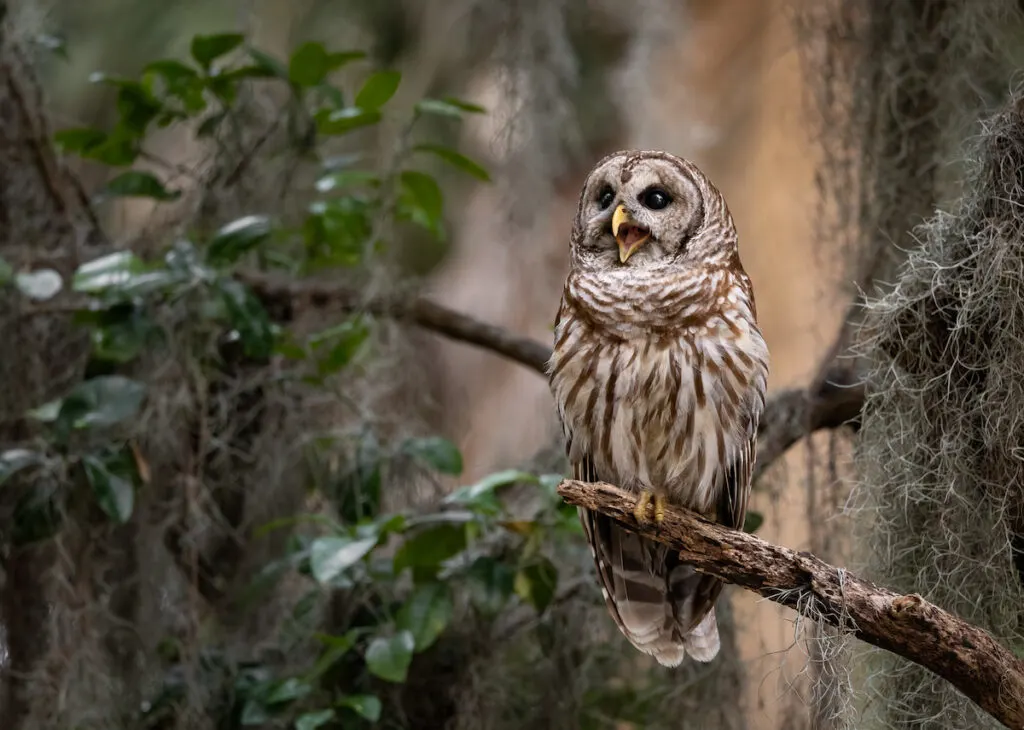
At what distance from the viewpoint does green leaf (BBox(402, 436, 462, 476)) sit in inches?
108

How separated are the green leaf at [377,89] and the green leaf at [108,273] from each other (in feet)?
2.12

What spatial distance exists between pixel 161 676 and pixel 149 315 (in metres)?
0.85

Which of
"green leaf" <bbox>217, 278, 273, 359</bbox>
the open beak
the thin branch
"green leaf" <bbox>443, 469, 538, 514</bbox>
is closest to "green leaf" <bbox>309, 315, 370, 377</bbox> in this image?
"green leaf" <bbox>217, 278, 273, 359</bbox>

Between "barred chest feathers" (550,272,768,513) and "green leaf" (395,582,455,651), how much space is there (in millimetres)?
549

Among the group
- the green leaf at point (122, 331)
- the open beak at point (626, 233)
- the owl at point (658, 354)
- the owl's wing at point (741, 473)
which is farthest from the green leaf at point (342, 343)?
the owl's wing at point (741, 473)

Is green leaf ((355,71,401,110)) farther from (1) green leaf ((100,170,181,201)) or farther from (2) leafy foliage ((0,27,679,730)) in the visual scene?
(1) green leaf ((100,170,181,201))

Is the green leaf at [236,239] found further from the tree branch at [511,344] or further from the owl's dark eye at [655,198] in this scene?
the owl's dark eye at [655,198]

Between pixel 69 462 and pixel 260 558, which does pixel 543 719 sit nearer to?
pixel 260 558

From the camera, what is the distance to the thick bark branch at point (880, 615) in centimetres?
170

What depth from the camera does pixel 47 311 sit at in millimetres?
2875

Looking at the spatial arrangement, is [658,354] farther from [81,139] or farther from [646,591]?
[81,139]

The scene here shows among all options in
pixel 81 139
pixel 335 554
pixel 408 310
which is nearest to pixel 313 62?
pixel 81 139

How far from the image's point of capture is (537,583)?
8.56 ft

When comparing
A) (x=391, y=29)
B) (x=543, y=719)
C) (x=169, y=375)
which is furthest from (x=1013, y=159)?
(x=391, y=29)
